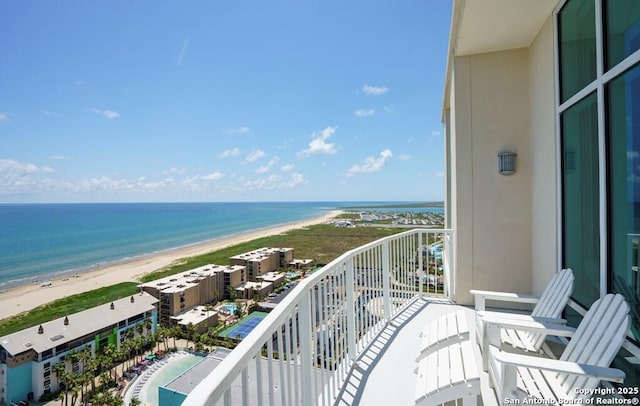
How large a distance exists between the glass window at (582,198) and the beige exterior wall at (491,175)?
0.88 metres

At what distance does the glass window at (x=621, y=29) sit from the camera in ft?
5.48

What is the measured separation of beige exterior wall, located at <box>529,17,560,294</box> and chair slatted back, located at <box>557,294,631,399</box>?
1.23 metres

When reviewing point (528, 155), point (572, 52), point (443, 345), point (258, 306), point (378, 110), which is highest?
point (378, 110)

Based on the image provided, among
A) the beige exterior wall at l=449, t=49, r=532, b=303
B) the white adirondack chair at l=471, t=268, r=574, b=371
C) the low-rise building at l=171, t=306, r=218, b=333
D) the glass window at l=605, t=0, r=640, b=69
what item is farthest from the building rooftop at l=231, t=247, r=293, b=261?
the glass window at l=605, t=0, r=640, b=69

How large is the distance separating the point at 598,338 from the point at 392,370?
1.38 m

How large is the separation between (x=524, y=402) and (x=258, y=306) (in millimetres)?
16313

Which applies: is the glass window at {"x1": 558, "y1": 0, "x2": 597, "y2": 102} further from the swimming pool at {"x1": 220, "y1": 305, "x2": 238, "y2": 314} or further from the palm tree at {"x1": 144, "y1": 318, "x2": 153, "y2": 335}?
the swimming pool at {"x1": 220, "y1": 305, "x2": 238, "y2": 314}

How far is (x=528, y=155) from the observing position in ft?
11.4

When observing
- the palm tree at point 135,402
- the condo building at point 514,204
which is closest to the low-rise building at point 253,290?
the palm tree at point 135,402

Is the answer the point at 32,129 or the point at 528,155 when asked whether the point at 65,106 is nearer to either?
the point at 32,129

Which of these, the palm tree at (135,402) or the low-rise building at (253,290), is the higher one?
the low-rise building at (253,290)

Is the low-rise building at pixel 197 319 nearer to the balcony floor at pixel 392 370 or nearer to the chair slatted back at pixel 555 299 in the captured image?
the balcony floor at pixel 392 370

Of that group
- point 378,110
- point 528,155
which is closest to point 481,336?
point 528,155

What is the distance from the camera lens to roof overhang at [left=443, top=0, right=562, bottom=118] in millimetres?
2703
